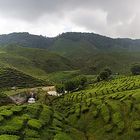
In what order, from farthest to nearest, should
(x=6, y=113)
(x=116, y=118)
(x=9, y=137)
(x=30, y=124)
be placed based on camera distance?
(x=116, y=118), (x=6, y=113), (x=30, y=124), (x=9, y=137)

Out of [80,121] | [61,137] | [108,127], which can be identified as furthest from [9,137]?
[80,121]

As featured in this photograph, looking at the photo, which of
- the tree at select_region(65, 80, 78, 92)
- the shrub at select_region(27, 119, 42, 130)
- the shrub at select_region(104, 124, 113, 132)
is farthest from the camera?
the tree at select_region(65, 80, 78, 92)

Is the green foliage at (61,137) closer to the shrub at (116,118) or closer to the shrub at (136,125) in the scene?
the shrub at (116,118)

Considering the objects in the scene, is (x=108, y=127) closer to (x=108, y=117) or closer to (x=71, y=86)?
(x=108, y=117)

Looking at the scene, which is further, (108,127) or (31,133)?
(108,127)

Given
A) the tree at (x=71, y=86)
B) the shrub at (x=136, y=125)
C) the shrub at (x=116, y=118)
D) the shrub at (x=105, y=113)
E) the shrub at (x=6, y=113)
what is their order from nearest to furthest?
the shrub at (x=136, y=125) → the shrub at (x=6, y=113) → the shrub at (x=116, y=118) → the shrub at (x=105, y=113) → the tree at (x=71, y=86)

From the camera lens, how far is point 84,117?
93.6 meters

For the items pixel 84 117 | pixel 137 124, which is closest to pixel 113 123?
pixel 137 124

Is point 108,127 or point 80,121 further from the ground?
point 108,127

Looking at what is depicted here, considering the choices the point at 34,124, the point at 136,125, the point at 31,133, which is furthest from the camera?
the point at 136,125

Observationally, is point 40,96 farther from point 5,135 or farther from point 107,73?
point 5,135

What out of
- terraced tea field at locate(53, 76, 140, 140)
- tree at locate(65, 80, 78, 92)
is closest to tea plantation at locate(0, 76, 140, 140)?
terraced tea field at locate(53, 76, 140, 140)

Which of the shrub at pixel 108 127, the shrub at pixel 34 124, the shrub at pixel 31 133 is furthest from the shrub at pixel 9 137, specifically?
the shrub at pixel 108 127

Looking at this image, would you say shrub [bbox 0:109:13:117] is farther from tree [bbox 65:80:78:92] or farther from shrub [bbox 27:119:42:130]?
tree [bbox 65:80:78:92]
